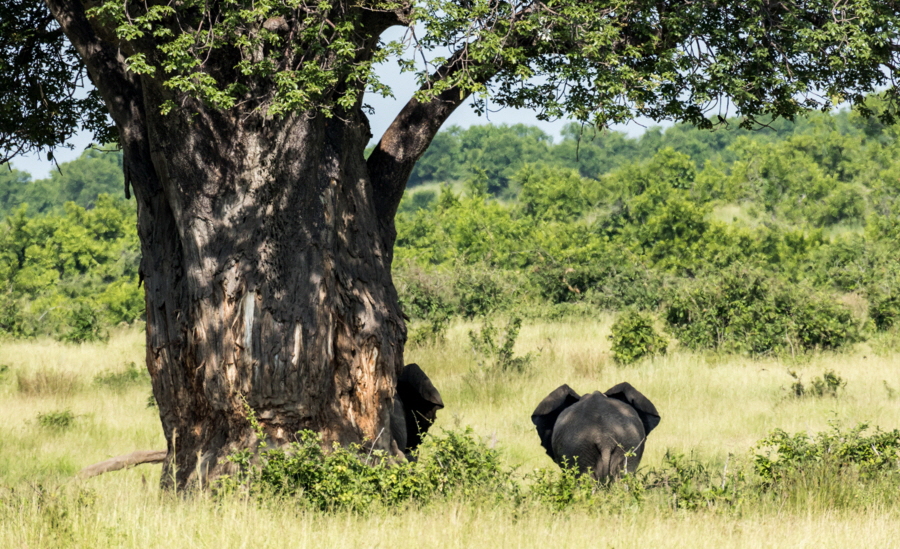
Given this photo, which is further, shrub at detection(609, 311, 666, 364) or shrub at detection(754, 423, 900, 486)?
shrub at detection(609, 311, 666, 364)

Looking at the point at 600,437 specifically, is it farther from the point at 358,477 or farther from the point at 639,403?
the point at 358,477

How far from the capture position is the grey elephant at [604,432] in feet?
26.0

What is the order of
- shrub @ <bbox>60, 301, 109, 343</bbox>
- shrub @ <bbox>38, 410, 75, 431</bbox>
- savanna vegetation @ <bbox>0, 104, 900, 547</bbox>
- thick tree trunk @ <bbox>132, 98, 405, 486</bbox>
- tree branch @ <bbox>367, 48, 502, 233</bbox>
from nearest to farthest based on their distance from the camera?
1. savanna vegetation @ <bbox>0, 104, 900, 547</bbox>
2. thick tree trunk @ <bbox>132, 98, 405, 486</bbox>
3. tree branch @ <bbox>367, 48, 502, 233</bbox>
4. shrub @ <bbox>38, 410, 75, 431</bbox>
5. shrub @ <bbox>60, 301, 109, 343</bbox>

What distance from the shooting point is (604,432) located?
7973mm

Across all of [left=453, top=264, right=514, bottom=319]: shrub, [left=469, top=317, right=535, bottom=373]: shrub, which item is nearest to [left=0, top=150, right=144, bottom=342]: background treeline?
[left=453, top=264, right=514, bottom=319]: shrub

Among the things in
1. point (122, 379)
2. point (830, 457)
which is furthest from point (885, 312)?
point (122, 379)

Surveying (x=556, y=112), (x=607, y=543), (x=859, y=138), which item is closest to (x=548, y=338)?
(x=556, y=112)

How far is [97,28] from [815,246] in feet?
129

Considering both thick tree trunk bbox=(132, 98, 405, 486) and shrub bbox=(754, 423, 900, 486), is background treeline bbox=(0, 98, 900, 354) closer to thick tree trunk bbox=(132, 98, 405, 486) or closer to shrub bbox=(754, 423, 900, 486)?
shrub bbox=(754, 423, 900, 486)

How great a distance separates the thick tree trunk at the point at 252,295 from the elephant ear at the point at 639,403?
2440mm

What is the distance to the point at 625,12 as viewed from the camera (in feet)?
23.4

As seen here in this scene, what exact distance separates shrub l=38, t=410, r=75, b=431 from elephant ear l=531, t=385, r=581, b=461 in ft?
22.6

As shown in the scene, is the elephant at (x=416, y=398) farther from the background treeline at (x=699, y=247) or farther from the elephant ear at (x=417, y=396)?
the background treeline at (x=699, y=247)

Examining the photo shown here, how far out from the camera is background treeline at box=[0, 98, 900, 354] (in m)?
17.6
